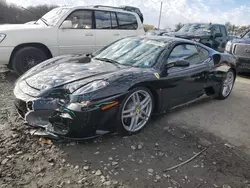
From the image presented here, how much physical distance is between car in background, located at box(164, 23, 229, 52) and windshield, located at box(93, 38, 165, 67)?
18.3 feet

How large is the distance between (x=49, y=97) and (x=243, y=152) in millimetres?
2444

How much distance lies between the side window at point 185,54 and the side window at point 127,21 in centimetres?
311

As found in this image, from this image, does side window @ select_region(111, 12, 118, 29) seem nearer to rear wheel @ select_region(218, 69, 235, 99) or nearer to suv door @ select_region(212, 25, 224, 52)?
rear wheel @ select_region(218, 69, 235, 99)

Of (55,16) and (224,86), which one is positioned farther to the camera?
(55,16)

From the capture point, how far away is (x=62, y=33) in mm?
5523

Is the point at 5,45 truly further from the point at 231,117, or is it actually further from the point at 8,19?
the point at 8,19

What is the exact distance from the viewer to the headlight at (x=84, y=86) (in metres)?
2.49

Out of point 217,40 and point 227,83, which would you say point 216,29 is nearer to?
point 217,40

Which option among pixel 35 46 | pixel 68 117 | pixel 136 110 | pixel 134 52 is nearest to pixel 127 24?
pixel 35 46

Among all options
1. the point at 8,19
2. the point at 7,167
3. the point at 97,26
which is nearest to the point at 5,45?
the point at 97,26

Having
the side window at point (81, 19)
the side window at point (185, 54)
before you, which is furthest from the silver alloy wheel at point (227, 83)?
the side window at point (81, 19)

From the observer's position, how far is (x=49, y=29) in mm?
5348

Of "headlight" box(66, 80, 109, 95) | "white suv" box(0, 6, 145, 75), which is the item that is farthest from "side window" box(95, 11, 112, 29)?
"headlight" box(66, 80, 109, 95)

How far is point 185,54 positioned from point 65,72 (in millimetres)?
2044
